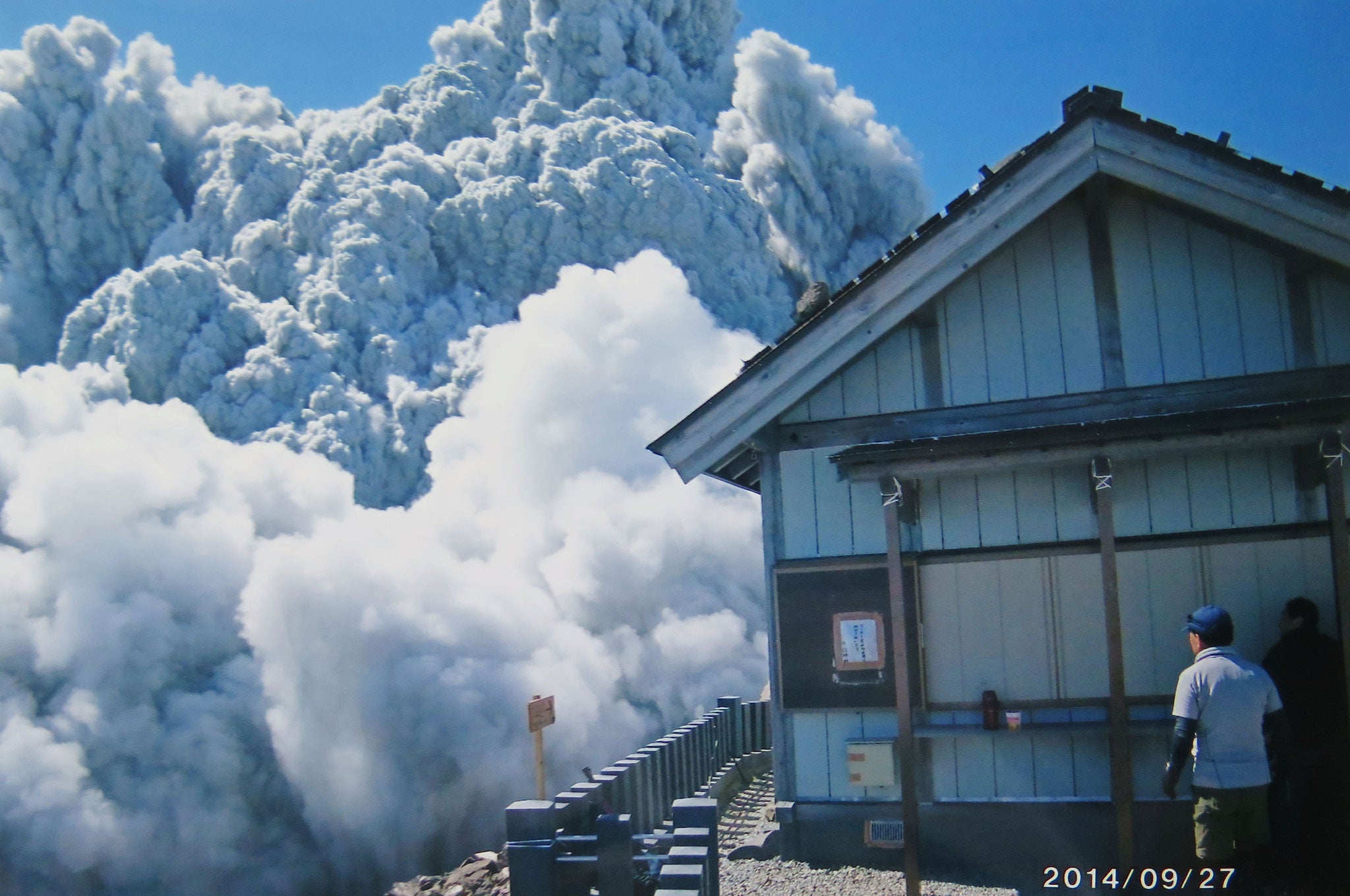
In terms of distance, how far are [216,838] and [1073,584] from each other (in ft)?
72.9

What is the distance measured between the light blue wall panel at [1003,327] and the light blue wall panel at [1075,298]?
0.51ft

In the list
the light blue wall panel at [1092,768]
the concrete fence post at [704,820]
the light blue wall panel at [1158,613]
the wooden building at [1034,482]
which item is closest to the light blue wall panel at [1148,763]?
the wooden building at [1034,482]

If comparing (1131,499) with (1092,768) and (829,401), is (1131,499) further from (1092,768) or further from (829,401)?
(829,401)

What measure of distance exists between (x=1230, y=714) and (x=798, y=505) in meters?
2.96

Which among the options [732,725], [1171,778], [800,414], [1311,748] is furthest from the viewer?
[732,725]

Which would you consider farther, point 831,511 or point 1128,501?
point 831,511

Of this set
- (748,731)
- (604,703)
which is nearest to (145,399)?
(604,703)

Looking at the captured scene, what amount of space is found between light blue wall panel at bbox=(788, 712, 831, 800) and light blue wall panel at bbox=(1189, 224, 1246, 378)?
11.0 ft

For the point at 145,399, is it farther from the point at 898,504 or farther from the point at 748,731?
the point at 898,504

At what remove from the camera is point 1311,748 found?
5.91 metres

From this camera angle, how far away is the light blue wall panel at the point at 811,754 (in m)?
6.92

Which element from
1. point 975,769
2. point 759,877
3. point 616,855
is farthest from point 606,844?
point 975,769

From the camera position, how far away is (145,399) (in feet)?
135
